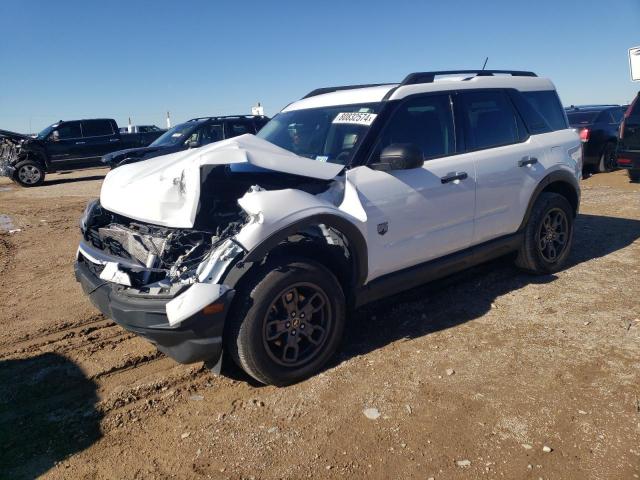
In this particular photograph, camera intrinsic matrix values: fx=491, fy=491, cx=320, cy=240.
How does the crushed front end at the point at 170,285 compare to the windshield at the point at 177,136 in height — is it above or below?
below

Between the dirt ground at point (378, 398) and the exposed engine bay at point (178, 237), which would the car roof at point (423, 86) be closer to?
the exposed engine bay at point (178, 237)

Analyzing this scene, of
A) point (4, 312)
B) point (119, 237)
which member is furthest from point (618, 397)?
point (4, 312)

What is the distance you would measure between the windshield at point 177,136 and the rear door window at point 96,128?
7.72 m

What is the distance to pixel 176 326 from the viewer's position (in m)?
2.80

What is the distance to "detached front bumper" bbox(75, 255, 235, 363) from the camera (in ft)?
9.29

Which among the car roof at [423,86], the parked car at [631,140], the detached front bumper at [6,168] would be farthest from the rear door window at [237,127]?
the detached front bumper at [6,168]

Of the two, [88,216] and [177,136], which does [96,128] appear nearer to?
[177,136]

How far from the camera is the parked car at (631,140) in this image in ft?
31.5

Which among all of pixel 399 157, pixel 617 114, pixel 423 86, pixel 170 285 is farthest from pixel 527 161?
pixel 617 114

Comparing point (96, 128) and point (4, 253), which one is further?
point (96, 128)

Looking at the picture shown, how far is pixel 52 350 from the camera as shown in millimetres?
3893

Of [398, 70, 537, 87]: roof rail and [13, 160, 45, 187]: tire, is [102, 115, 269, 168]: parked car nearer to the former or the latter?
[13, 160, 45, 187]: tire

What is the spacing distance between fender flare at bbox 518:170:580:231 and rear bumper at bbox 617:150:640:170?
18.6ft

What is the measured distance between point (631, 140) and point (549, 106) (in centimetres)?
587
